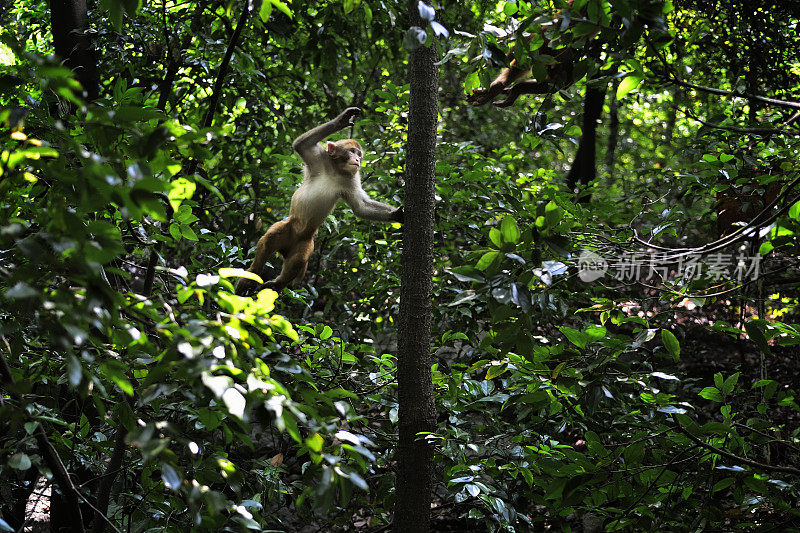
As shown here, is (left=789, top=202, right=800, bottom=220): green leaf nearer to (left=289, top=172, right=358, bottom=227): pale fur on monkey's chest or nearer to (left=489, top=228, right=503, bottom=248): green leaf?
(left=489, top=228, right=503, bottom=248): green leaf

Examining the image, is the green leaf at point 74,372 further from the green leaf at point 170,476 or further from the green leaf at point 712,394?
the green leaf at point 712,394

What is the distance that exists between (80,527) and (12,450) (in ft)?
1.20

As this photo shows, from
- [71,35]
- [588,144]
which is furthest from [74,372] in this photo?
[588,144]

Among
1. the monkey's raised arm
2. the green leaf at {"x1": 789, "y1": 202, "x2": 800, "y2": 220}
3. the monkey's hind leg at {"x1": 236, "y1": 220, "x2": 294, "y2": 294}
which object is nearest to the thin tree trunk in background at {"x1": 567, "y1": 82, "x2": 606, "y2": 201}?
the monkey's raised arm

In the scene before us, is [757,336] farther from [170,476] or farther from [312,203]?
[312,203]

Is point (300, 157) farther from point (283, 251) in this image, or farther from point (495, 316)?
point (495, 316)

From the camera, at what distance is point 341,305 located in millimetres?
5246

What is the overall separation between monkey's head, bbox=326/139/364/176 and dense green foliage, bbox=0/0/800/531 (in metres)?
0.25

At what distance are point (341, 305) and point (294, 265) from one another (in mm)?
1126

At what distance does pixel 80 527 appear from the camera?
2205mm

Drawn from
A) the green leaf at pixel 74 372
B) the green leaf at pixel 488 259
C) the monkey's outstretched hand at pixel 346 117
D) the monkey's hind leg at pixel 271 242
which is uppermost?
the monkey's outstretched hand at pixel 346 117

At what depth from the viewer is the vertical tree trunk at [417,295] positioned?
8.79ft

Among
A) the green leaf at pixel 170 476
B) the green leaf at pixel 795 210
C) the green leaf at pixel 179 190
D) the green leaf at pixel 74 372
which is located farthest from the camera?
the green leaf at pixel 795 210

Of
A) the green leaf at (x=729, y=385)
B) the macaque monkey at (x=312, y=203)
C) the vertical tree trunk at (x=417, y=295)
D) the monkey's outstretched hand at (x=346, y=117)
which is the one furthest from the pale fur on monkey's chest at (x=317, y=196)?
the green leaf at (x=729, y=385)
